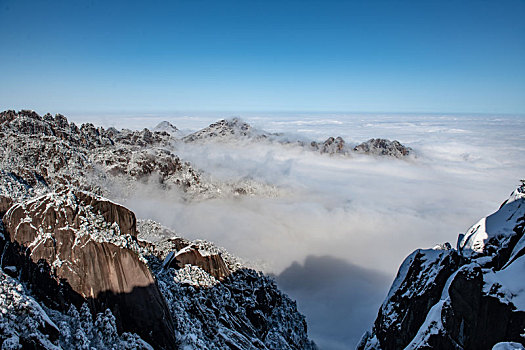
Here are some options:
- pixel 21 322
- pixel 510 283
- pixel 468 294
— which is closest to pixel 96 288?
pixel 21 322

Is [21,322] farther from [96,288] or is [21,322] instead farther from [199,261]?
[199,261]

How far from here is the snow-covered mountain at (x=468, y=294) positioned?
2172 cm

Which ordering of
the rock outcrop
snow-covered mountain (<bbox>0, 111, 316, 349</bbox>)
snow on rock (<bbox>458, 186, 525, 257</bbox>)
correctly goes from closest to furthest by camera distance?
1. snow-covered mountain (<bbox>0, 111, 316, 349</bbox>)
2. the rock outcrop
3. snow on rock (<bbox>458, 186, 525, 257</bbox>)

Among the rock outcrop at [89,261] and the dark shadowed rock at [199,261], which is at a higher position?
the rock outcrop at [89,261]

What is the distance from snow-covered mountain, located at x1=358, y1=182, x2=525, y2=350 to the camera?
71.3ft

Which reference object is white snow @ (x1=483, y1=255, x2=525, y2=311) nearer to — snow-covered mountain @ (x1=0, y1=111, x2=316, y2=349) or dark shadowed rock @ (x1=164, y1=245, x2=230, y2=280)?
snow-covered mountain @ (x1=0, y1=111, x2=316, y2=349)

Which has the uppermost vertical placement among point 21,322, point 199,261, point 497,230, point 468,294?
point 497,230

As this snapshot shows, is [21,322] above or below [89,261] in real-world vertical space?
below

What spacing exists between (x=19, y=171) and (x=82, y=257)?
104 meters

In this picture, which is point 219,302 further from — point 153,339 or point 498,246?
point 498,246

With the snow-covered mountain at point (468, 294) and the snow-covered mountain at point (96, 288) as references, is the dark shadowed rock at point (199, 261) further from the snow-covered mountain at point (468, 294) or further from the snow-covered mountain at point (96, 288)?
the snow-covered mountain at point (468, 294)

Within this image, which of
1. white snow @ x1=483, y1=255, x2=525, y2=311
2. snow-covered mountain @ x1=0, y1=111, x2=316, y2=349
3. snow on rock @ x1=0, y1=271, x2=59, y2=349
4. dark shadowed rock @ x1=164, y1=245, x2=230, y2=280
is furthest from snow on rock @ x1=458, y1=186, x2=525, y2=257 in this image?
snow on rock @ x1=0, y1=271, x2=59, y2=349

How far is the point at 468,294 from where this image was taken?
23953 millimetres

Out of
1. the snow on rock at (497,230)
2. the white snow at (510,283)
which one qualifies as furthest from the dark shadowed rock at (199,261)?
the white snow at (510,283)
